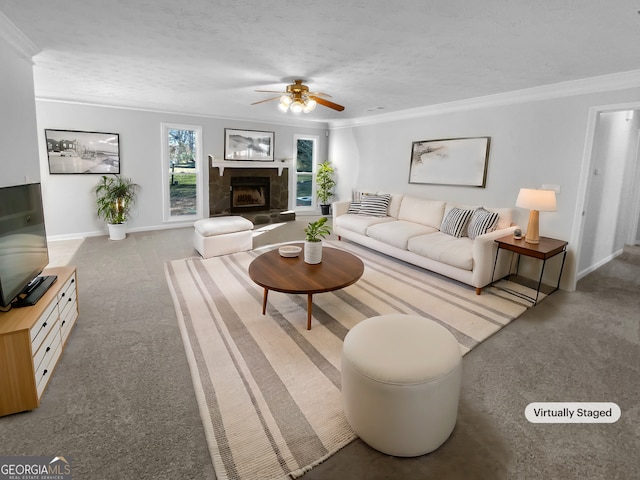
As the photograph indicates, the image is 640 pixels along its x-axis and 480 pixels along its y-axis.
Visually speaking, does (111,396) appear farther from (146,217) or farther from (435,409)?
(146,217)

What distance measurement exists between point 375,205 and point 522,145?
2326 millimetres

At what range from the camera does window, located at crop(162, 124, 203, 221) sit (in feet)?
21.1

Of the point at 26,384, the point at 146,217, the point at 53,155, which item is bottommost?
the point at 26,384

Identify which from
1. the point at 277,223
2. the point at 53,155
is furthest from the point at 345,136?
the point at 53,155

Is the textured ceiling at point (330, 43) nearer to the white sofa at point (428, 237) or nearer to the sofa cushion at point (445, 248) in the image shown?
the white sofa at point (428, 237)

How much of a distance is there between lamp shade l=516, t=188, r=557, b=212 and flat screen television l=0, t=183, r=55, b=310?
179 inches

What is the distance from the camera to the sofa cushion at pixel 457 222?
4551 mm

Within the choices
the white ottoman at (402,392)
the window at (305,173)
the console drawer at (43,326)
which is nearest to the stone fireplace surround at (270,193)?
the window at (305,173)

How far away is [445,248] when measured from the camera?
4117 mm

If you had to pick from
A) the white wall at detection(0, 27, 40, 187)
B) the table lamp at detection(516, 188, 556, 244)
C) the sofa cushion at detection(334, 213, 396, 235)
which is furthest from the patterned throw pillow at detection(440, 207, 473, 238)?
the white wall at detection(0, 27, 40, 187)

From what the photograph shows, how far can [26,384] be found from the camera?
189 centimetres

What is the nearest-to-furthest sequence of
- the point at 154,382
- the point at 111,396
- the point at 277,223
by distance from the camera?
1. the point at 111,396
2. the point at 154,382
3. the point at 277,223

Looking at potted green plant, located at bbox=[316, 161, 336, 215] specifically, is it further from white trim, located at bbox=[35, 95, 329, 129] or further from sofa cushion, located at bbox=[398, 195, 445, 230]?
sofa cushion, located at bbox=[398, 195, 445, 230]

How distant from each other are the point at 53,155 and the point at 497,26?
6.33 metres
